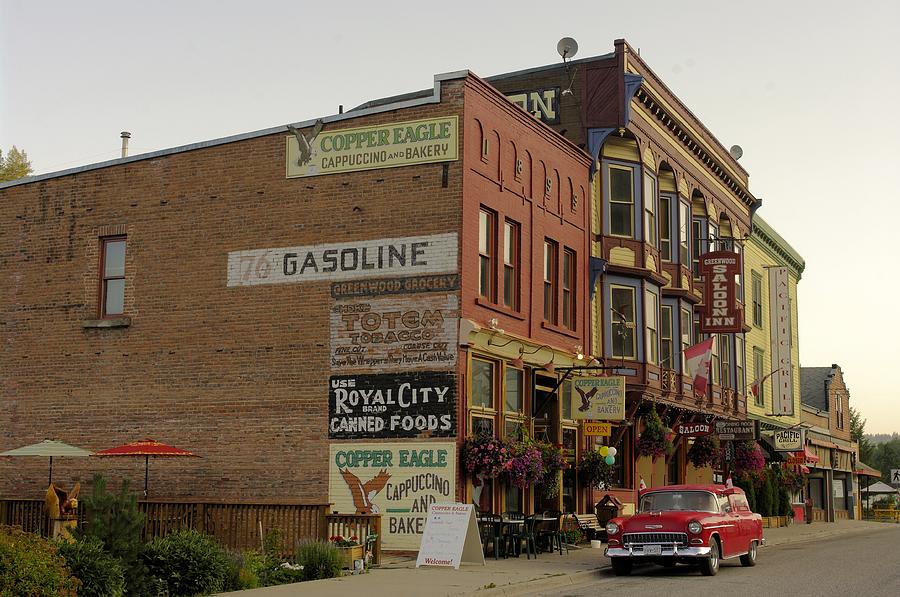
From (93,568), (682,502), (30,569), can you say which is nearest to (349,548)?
(682,502)

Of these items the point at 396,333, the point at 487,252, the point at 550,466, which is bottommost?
the point at 550,466

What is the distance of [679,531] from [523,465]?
161 inches

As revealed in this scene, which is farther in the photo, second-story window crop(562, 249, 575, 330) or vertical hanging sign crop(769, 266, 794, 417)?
vertical hanging sign crop(769, 266, 794, 417)

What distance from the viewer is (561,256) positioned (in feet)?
94.6

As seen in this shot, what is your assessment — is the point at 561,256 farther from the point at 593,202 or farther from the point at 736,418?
the point at 736,418

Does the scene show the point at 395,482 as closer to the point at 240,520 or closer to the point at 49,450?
the point at 240,520

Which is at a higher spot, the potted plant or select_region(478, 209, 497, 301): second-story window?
select_region(478, 209, 497, 301): second-story window

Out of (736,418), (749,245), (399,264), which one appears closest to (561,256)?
(399,264)

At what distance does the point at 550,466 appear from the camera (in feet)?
84.3

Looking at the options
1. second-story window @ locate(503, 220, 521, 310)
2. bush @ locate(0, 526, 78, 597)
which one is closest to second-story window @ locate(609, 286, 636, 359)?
second-story window @ locate(503, 220, 521, 310)

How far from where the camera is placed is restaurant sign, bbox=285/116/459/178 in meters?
24.1

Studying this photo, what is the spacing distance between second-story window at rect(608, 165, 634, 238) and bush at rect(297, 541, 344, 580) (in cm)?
1543

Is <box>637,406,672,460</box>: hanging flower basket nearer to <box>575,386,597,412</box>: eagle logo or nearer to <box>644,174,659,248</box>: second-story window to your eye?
<box>644,174,659,248</box>: second-story window

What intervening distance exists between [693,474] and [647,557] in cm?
1992
